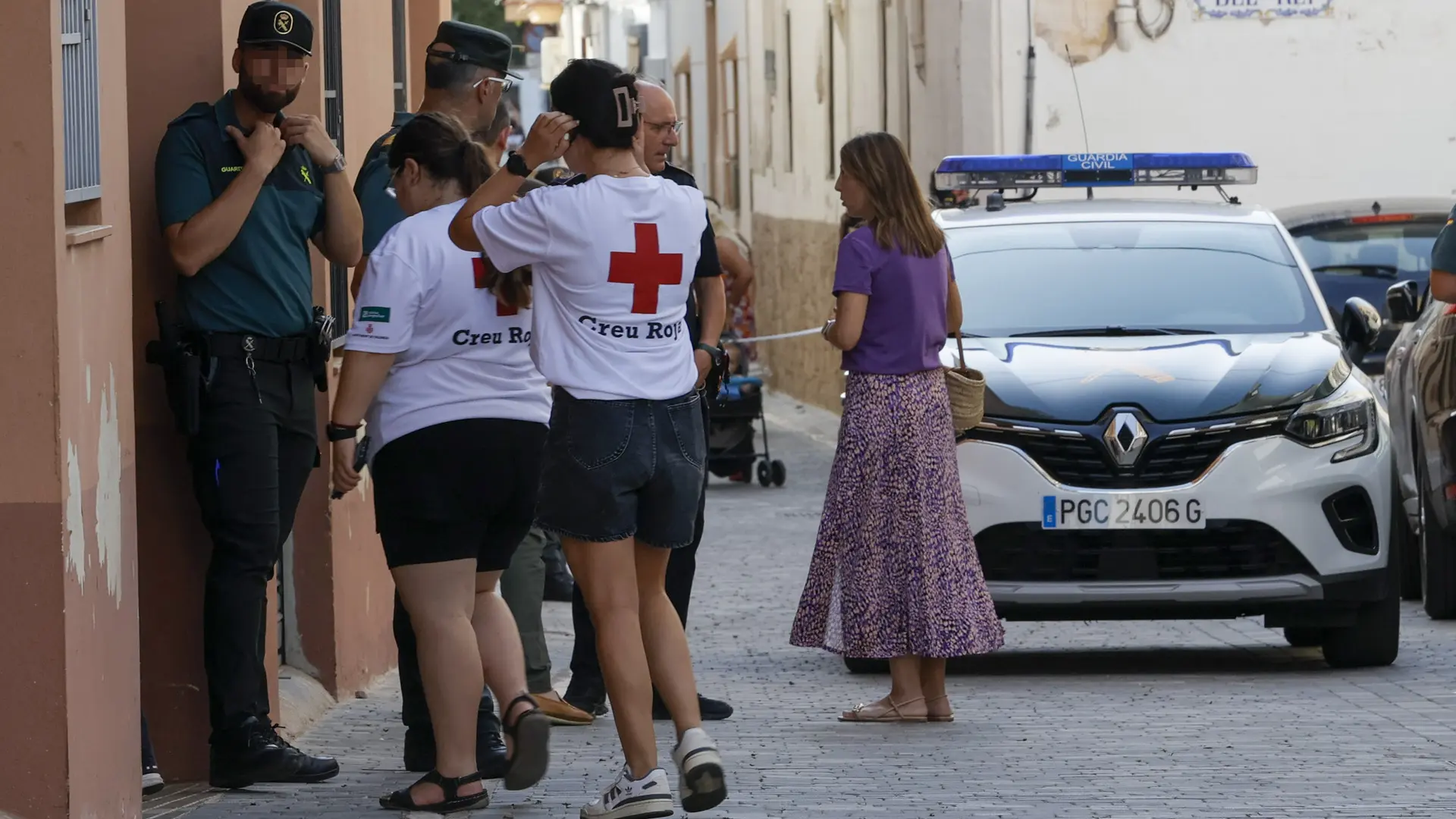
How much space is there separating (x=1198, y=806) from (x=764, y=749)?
156cm

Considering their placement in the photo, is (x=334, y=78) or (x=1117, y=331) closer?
(x=334, y=78)

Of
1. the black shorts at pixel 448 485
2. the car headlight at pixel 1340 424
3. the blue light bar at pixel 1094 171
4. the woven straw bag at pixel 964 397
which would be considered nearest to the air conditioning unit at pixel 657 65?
the blue light bar at pixel 1094 171

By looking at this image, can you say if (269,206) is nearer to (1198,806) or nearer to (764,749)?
(764,749)

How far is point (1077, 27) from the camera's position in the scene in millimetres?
19656

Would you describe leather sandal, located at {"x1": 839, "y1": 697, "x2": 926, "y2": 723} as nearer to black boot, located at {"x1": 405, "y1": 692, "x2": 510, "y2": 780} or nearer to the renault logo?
the renault logo

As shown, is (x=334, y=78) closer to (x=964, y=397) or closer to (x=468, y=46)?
(x=468, y=46)

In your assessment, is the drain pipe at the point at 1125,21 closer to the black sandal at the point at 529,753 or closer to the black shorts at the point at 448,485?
the black shorts at the point at 448,485

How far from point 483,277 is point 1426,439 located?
6.29 metres

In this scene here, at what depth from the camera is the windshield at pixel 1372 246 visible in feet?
49.8

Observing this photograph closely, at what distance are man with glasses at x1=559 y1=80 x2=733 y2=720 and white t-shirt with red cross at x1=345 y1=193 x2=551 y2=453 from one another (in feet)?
3.96

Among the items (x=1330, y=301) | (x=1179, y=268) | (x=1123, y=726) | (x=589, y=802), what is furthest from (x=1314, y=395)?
(x=1330, y=301)

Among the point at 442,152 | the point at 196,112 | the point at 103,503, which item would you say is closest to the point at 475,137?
the point at 442,152

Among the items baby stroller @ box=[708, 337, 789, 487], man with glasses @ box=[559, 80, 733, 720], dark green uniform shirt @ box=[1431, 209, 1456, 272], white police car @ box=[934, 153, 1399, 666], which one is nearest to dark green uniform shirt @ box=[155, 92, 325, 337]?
man with glasses @ box=[559, 80, 733, 720]

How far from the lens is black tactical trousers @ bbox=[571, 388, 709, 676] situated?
26.9 feet
